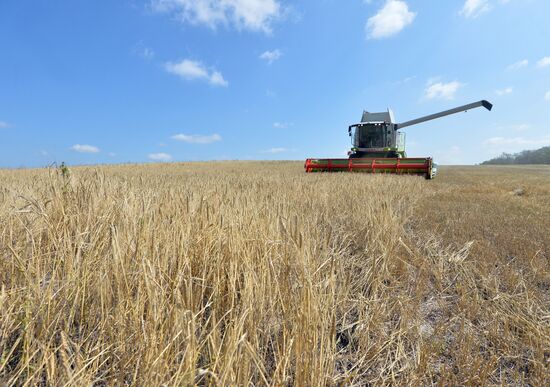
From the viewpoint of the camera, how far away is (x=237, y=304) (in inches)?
53.3

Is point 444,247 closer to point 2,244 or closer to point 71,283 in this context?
point 71,283

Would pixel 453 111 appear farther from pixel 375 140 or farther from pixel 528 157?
pixel 528 157

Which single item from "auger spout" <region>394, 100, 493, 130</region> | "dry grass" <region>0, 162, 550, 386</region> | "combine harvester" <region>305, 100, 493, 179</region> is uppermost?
"auger spout" <region>394, 100, 493, 130</region>

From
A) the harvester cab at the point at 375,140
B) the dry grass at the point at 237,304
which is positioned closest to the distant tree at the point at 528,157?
the harvester cab at the point at 375,140

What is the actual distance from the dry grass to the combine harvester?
32.9 feet

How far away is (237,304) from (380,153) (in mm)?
15266

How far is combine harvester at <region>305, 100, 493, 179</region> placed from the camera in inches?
475

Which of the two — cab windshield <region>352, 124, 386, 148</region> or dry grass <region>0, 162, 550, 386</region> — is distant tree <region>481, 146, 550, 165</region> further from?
dry grass <region>0, 162, 550, 386</region>

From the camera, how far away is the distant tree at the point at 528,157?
64312 mm

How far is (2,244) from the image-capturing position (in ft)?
5.35

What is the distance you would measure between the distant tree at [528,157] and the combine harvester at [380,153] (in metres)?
67.7

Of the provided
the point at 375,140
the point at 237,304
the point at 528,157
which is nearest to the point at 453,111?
the point at 375,140

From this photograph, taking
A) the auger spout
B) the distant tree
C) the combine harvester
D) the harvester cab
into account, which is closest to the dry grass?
the combine harvester

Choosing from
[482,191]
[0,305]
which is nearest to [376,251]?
[0,305]
